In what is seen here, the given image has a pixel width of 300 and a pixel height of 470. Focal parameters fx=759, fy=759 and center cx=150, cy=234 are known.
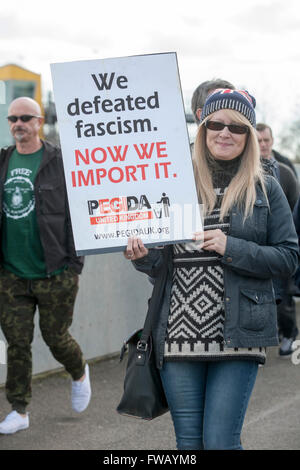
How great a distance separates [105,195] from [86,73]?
1.55 feet

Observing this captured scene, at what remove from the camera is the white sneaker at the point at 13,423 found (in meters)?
4.69

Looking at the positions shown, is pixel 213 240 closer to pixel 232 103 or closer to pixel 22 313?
pixel 232 103

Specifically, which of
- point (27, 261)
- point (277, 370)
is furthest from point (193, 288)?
A: point (277, 370)

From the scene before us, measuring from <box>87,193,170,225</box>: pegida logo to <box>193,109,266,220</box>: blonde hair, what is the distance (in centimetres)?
21

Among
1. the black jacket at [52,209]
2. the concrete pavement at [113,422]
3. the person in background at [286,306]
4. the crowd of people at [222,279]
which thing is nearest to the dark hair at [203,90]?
the crowd of people at [222,279]

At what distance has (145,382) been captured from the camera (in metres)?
2.96

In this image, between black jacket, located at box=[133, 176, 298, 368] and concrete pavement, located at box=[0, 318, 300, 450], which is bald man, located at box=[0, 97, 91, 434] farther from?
black jacket, located at box=[133, 176, 298, 368]

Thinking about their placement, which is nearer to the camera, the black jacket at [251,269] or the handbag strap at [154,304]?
the black jacket at [251,269]

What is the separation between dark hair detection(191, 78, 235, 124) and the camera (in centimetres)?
397

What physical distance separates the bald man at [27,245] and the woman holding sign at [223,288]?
1.87 metres

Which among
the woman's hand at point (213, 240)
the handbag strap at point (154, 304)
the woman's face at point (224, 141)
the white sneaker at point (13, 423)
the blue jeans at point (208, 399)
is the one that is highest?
the woman's face at point (224, 141)

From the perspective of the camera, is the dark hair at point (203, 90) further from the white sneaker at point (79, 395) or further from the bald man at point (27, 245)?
the white sneaker at point (79, 395)

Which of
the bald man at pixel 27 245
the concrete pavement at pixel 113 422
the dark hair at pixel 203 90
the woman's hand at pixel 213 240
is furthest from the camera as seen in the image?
the bald man at pixel 27 245

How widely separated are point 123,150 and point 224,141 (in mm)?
404
